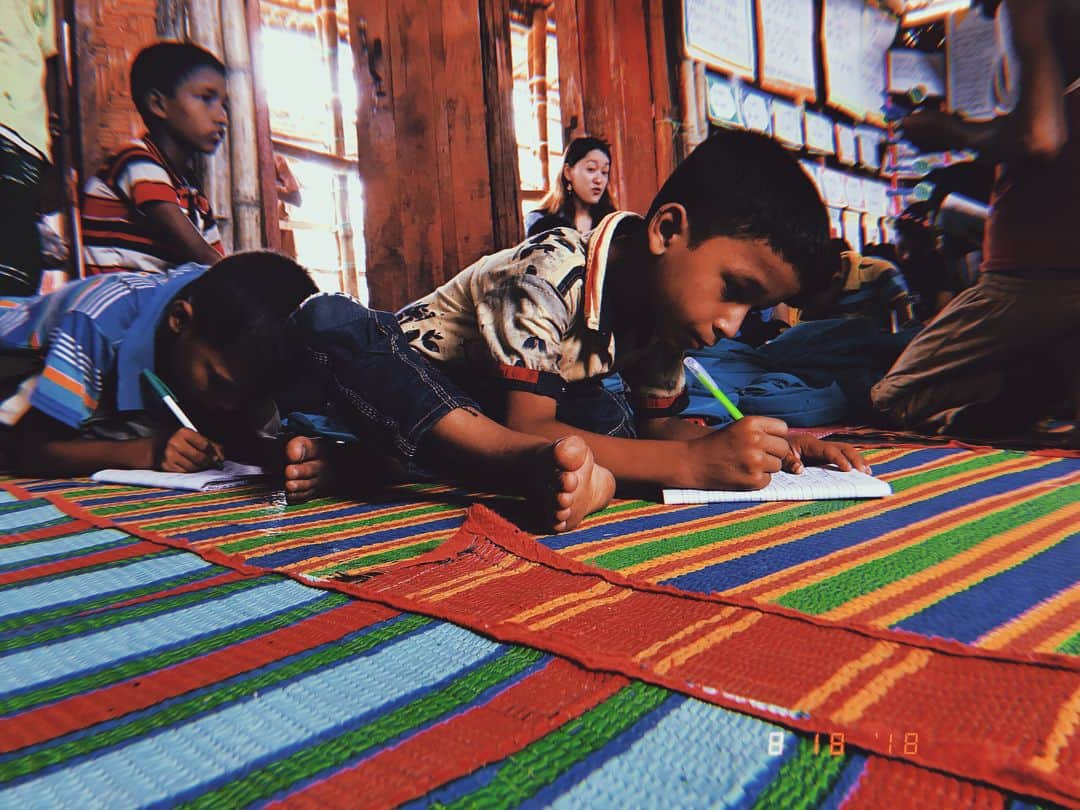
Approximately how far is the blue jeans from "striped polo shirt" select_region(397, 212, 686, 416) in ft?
0.33

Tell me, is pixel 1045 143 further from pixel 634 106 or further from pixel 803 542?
pixel 634 106

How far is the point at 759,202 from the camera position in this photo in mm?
957

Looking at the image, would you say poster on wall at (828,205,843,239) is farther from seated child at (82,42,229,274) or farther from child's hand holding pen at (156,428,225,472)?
child's hand holding pen at (156,428,225,472)

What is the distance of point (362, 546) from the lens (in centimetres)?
70

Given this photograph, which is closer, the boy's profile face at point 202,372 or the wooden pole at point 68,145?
the boy's profile face at point 202,372

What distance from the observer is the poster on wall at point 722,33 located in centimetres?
319

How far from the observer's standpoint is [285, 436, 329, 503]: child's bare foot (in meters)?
0.95

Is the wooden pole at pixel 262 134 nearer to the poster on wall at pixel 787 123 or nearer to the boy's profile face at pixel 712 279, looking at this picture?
the boy's profile face at pixel 712 279

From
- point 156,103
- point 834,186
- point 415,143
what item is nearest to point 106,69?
point 156,103

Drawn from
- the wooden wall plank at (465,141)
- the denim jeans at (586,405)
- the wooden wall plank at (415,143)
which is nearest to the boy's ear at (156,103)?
the wooden wall plank at (415,143)

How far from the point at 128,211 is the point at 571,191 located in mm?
1505

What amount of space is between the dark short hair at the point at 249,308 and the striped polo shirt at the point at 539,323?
21cm

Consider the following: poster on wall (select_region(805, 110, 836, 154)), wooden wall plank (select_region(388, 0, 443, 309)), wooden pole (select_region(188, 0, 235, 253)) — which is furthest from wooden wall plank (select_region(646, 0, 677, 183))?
wooden pole (select_region(188, 0, 235, 253))

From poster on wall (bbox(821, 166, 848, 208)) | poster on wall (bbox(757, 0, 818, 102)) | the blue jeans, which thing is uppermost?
poster on wall (bbox(757, 0, 818, 102))
